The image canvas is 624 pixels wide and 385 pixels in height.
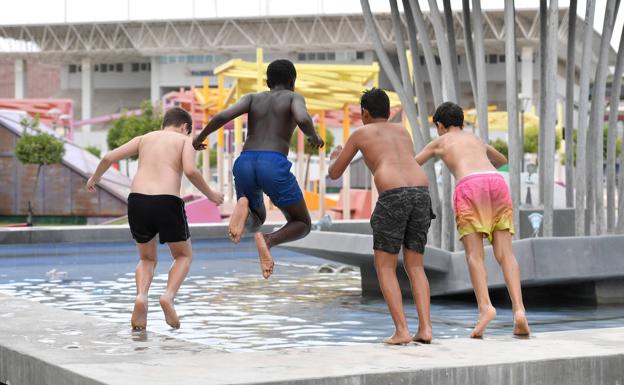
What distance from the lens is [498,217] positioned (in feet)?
25.4

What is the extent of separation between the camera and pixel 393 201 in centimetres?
708

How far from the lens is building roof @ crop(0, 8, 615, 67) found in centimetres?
8531

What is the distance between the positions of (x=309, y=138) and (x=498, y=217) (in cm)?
145

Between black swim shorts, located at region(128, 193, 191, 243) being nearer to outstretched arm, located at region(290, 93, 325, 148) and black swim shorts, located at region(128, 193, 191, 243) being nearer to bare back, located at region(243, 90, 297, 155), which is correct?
bare back, located at region(243, 90, 297, 155)

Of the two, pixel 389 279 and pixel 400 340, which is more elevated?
pixel 389 279

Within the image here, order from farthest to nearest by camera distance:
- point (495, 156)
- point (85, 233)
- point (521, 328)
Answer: point (85, 233) → point (495, 156) → point (521, 328)

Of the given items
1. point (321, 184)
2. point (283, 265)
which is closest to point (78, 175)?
point (321, 184)

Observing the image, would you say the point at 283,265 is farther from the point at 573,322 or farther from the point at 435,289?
the point at 573,322

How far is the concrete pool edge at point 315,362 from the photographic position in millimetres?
5312

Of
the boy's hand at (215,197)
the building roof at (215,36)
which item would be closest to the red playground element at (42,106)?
the building roof at (215,36)

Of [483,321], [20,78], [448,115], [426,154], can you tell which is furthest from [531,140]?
[483,321]

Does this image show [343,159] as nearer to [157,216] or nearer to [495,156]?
[495,156]

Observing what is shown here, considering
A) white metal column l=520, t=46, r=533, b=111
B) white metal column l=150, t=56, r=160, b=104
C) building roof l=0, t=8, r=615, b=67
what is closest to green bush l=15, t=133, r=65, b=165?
white metal column l=520, t=46, r=533, b=111

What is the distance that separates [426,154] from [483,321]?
3.39 ft
